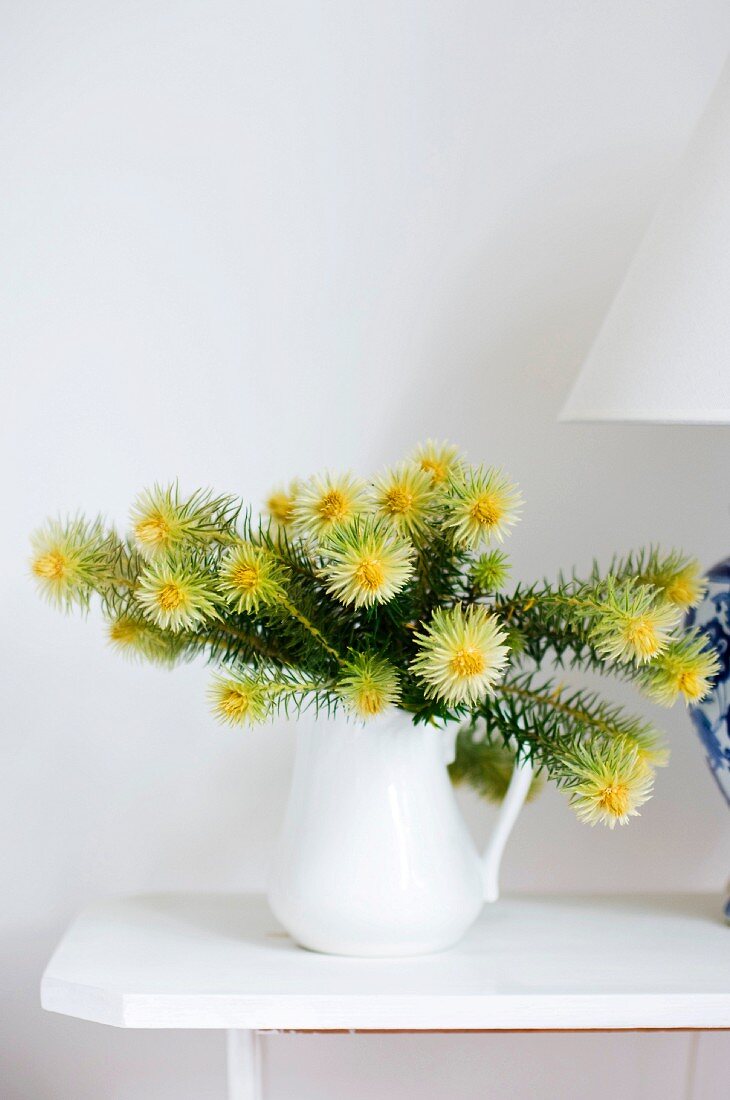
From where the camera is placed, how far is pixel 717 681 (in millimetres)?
763

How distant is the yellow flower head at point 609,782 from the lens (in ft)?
2.10

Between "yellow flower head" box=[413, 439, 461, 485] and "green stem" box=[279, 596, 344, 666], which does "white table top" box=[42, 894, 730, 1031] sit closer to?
"green stem" box=[279, 596, 344, 666]

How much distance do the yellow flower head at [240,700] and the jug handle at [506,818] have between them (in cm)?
20

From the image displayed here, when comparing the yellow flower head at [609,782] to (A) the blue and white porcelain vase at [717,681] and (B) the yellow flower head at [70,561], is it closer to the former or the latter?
(A) the blue and white porcelain vase at [717,681]

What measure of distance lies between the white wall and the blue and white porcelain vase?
224mm

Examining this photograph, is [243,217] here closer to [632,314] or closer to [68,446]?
[68,446]

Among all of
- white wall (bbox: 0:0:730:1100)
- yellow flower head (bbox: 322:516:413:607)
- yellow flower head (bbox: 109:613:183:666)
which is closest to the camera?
yellow flower head (bbox: 322:516:413:607)

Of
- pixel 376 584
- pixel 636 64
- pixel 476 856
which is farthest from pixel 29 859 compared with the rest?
pixel 636 64

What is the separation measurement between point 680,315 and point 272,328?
0.43 metres

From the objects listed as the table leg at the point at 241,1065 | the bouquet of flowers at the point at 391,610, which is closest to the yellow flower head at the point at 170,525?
the bouquet of flowers at the point at 391,610

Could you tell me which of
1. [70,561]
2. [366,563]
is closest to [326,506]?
[366,563]

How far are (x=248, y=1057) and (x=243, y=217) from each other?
709mm

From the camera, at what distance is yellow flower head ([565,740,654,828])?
642 millimetres

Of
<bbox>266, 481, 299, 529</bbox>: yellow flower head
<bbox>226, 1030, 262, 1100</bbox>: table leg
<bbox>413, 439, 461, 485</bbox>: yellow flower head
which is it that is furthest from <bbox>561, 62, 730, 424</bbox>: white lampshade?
<bbox>226, 1030, 262, 1100</bbox>: table leg
